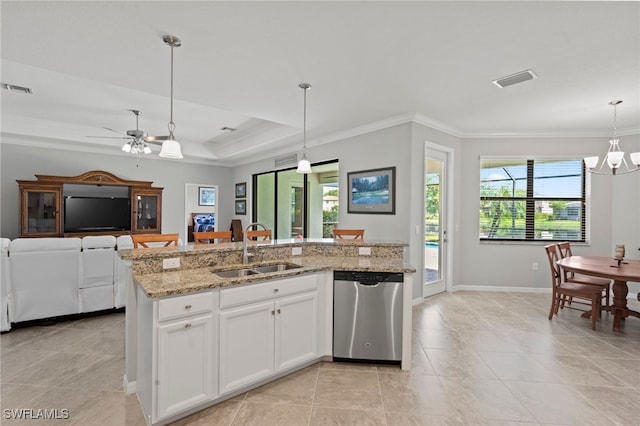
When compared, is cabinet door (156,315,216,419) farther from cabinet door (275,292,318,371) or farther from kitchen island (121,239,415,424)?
cabinet door (275,292,318,371)

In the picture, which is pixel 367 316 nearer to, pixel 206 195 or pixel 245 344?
pixel 245 344

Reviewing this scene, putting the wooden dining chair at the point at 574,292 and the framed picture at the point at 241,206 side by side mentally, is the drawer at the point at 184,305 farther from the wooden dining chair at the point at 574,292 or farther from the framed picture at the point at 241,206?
the framed picture at the point at 241,206

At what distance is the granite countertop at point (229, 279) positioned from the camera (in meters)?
1.95

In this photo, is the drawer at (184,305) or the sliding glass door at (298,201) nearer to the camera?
the drawer at (184,305)

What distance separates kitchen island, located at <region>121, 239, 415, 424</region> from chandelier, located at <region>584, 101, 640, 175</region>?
3198 millimetres

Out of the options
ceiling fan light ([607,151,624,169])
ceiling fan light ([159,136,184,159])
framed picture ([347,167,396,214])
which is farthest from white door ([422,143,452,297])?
ceiling fan light ([159,136,184,159])

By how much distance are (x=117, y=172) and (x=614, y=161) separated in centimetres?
887

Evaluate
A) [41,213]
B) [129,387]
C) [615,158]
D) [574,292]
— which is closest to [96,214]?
[41,213]

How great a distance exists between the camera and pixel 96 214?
6.24 m

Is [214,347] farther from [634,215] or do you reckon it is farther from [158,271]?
[634,215]

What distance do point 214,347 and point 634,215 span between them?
6.23 m

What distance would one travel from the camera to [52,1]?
1.96 metres

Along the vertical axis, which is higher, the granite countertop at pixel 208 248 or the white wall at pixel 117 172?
the white wall at pixel 117 172

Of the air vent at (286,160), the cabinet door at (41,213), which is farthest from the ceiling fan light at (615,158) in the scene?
the cabinet door at (41,213)
